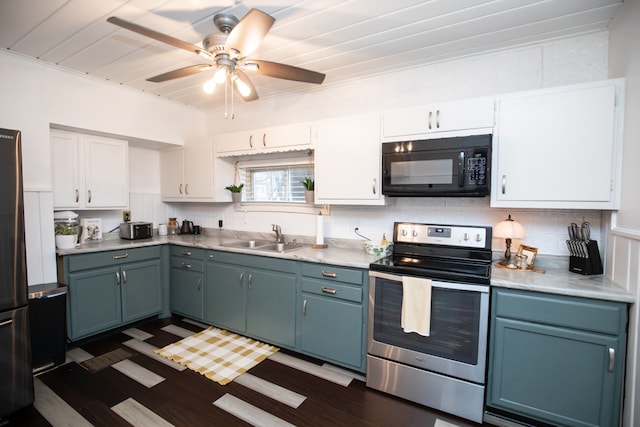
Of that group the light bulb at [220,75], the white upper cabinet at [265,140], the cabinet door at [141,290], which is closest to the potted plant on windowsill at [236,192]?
the white upper cabinet at [265,140]

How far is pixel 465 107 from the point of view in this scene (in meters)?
2.18

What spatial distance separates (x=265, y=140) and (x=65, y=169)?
6.35 feet

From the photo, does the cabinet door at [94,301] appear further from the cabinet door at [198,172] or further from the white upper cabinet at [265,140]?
the white upper cabinet at [265,140]

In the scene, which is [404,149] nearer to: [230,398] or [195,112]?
[230,398]

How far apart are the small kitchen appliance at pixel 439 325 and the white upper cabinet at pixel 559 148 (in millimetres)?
405

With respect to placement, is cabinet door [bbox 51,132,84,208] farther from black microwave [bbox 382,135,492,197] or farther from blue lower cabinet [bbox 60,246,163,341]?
black microwave [bbox 382,135,492,197]

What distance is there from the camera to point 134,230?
11.1 feet

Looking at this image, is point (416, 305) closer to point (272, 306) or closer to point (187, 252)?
point (272, 306)

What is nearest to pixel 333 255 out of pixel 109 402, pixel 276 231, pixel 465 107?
pixel 276 231

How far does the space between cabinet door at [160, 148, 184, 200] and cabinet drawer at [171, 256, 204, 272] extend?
85cm

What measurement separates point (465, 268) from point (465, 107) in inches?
44.9

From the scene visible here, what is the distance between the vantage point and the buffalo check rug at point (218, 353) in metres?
2.43

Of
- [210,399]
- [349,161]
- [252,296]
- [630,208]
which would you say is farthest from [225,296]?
[630,208]

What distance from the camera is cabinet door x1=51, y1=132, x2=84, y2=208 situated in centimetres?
288
